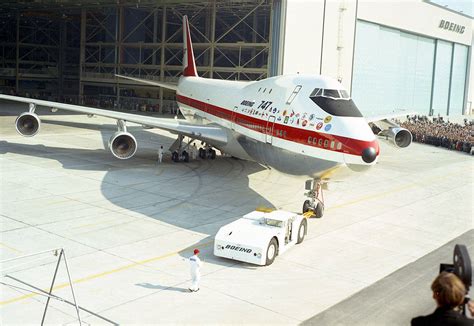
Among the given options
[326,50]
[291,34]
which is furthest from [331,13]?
[291,34]

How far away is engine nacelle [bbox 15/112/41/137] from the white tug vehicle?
A: 60.4ft

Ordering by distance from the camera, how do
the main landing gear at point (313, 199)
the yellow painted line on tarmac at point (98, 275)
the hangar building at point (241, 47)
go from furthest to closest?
the hangar building at point (241, 47) < the main landing gear at point (313, 199) < the yellow painted line on tarmac at point (98, 275)

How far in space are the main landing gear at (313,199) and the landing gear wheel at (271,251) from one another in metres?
4.87

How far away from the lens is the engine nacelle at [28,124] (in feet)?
101

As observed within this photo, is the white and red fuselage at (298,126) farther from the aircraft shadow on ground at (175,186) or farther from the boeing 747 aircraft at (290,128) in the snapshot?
the aircraft shadow on ground at (175,186)

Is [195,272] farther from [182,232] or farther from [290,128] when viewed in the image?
[290,128]

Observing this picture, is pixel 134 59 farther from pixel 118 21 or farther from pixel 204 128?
pixel 204 128

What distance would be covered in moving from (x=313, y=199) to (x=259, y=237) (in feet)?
19.0

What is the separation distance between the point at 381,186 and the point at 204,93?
11.0m

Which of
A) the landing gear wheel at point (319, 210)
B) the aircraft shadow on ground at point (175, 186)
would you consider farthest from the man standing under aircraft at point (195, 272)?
the landing gear wheel at point (319, 210)

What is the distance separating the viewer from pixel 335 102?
19547 millimetres

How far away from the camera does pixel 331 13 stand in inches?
2159

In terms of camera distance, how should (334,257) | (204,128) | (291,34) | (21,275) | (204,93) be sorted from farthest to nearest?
1. (291,34)
2. (204,93)
3. (204,128)
4. (334,257)
5. (21,275)

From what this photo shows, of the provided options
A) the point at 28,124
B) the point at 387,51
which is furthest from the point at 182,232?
the point at 387,51
